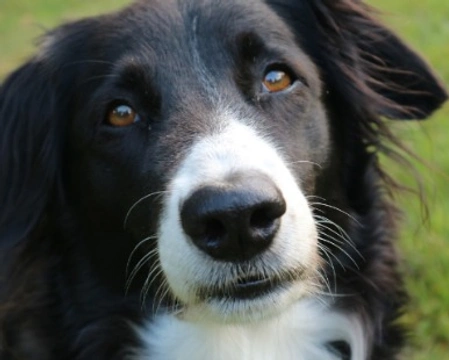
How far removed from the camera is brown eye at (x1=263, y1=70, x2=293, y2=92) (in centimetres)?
332

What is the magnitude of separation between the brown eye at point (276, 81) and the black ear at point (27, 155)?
0.88m

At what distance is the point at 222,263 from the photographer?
292 cm

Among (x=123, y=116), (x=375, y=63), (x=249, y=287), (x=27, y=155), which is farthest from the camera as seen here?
(x=375, y=63)

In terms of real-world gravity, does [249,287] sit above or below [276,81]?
below

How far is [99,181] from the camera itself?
3443mm

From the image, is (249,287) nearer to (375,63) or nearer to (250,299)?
(250,299)

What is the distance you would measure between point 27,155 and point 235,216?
1233 mm

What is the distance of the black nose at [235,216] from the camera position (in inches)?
106

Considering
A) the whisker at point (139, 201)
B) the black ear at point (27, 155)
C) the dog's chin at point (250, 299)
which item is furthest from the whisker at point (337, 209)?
the black ear at point (27, 155)

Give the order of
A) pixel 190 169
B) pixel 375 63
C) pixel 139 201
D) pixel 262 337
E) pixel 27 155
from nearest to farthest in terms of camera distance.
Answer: pixel 190 169 → pixel 139 201 → pixel 262 337 → pixel 27 155 → pixel 375 63

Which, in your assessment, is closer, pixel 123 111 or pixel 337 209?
pixel 123 111

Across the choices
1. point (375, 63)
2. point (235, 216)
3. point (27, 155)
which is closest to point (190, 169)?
point (235, 216)

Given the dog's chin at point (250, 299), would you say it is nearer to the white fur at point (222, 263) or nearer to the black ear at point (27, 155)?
the white fur at point (222, 263)

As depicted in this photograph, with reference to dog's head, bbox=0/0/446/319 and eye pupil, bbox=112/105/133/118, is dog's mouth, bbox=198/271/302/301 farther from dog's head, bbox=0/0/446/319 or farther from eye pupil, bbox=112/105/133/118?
eye pupil, bbox=112/105/133/118
